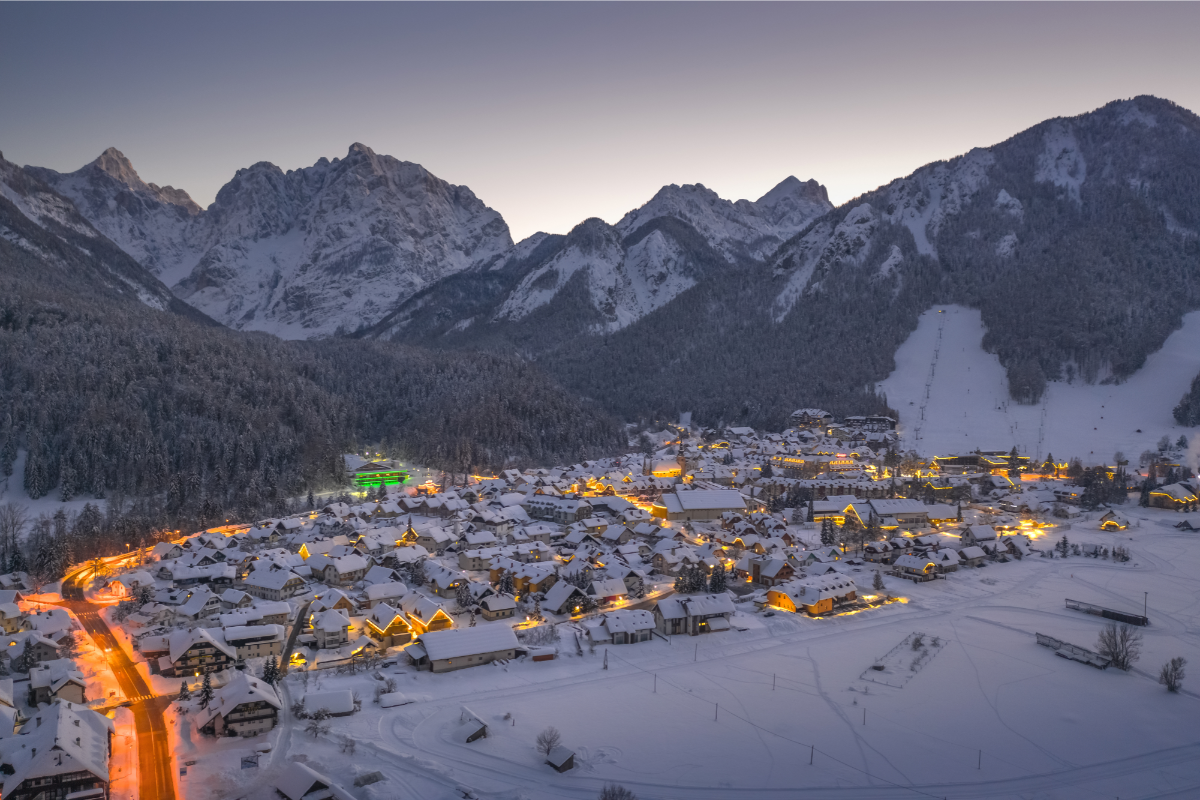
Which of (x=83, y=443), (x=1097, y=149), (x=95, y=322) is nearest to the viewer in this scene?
(x=83, y=443)

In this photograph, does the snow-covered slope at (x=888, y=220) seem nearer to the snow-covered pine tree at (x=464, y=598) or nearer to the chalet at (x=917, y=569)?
the chalet at (x=917, y=569)

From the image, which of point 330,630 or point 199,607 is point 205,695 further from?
point 199,607

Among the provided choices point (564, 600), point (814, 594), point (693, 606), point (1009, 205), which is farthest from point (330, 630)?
point (1009, 205)

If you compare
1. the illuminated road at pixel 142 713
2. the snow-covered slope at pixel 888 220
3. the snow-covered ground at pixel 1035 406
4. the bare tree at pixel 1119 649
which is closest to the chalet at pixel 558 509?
the illuminated road at pixel 142 713

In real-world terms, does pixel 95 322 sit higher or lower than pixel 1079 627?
higher

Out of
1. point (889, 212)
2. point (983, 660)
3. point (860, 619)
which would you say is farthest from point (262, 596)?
point (889, 212)

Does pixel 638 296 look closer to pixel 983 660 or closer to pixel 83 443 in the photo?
pixel 83 443
